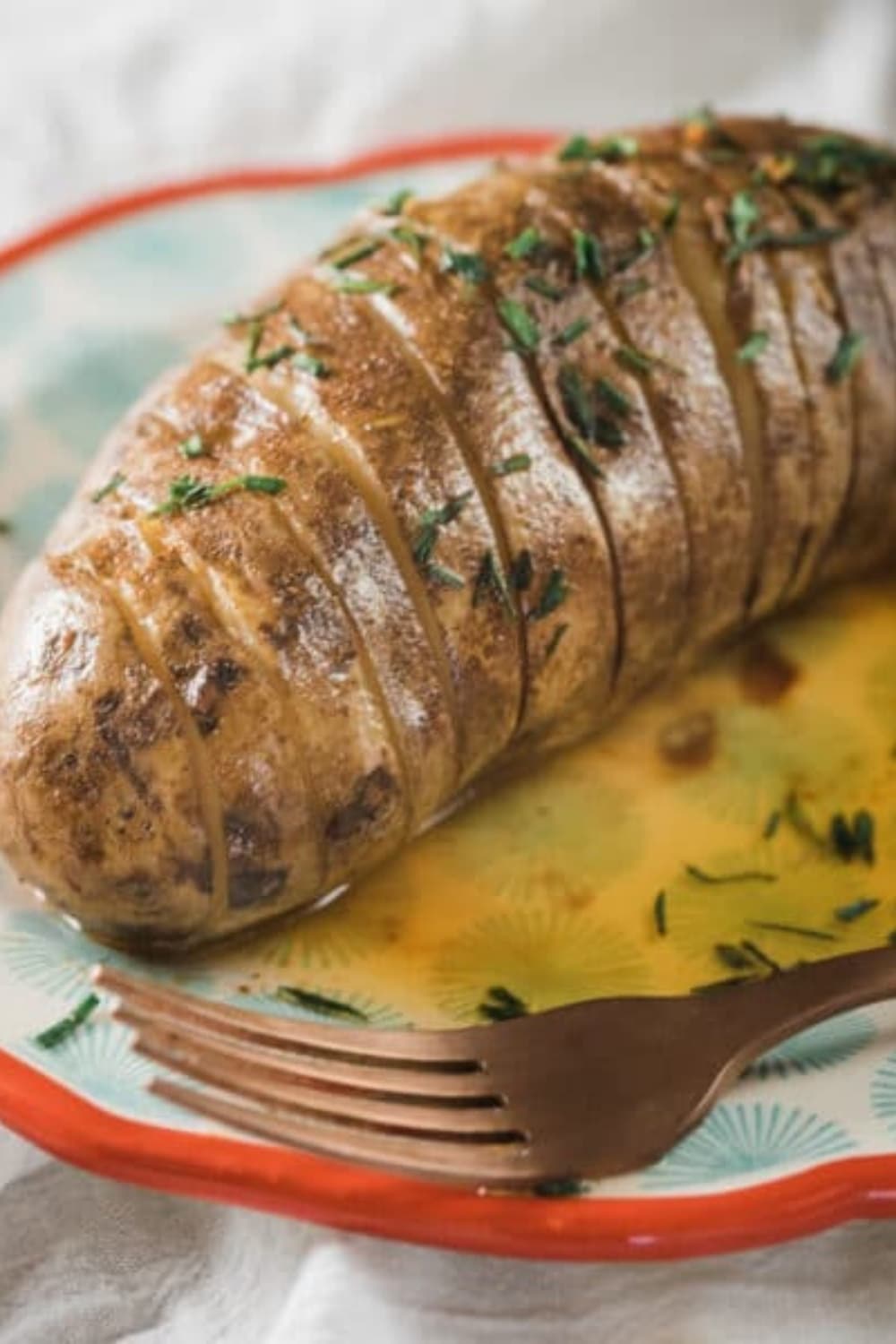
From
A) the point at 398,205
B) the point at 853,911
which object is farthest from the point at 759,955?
the point at 398,205

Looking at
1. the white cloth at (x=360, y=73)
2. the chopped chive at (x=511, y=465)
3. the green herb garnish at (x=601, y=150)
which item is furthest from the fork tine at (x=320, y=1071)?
the white cloth at (x=360, y=73)

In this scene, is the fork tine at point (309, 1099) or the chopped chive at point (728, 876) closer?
the fork tine at point (309, 1099)

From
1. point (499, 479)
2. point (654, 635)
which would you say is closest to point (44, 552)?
point (499, 479)

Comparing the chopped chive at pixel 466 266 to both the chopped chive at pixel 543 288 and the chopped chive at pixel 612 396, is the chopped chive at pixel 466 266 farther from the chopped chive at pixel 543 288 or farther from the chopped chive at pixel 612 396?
the chopped chive at pixel 612 396

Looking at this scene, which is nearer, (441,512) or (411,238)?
(441,512)

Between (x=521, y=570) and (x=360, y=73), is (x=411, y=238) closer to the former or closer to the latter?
(x=521, y=570)

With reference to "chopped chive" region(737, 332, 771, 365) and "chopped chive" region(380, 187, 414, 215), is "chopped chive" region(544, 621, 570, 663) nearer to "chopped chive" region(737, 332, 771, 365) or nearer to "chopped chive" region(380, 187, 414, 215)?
"chopped chive" region(737, 332, 771, 365)
